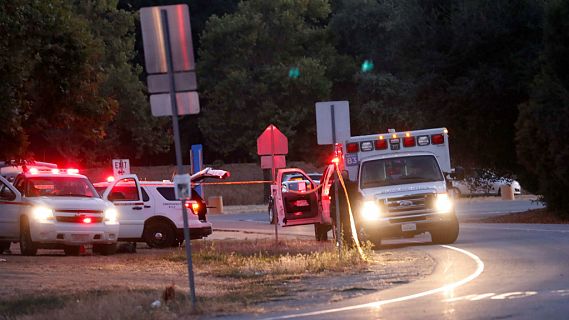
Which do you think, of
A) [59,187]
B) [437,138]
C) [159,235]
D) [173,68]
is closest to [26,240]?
[59,187]

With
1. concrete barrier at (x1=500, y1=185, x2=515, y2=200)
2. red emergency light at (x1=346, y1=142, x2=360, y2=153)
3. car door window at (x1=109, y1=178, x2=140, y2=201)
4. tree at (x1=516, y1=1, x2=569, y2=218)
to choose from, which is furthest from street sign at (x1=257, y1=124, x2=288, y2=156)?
concrete barrier at (x1=500, y1=185, x2=515, y2=200)

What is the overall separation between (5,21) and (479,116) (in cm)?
1891

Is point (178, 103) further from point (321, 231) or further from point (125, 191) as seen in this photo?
point (321, 231)

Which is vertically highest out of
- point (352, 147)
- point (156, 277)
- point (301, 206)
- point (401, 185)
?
point (352, 147)

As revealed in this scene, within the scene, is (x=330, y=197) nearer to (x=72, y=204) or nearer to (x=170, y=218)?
(x=170, y=218)

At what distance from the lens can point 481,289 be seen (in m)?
15.7

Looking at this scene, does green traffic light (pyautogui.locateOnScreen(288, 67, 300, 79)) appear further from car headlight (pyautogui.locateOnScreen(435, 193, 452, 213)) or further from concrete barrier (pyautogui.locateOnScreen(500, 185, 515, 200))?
car headlight (pyautogui.locateOnScreen(435, 193, 452, 213))

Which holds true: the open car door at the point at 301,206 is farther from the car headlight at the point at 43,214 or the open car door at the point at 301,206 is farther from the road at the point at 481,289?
the car headlight at the point at 43,214

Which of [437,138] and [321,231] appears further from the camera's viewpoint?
[321,231]

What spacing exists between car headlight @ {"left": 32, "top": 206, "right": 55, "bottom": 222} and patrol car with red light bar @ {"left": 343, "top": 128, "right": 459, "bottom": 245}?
6841 millimetres

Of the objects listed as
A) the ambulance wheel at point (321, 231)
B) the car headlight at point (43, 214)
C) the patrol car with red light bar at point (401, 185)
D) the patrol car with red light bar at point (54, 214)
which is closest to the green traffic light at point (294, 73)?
the ambulance wheel at point (321, 231)

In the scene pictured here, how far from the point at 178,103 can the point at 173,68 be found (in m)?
0.46

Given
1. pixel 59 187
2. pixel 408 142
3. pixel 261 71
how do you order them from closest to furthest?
pixel 59 187 < pixel 408 142 < pixel 261 71

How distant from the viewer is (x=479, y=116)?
119 feet
